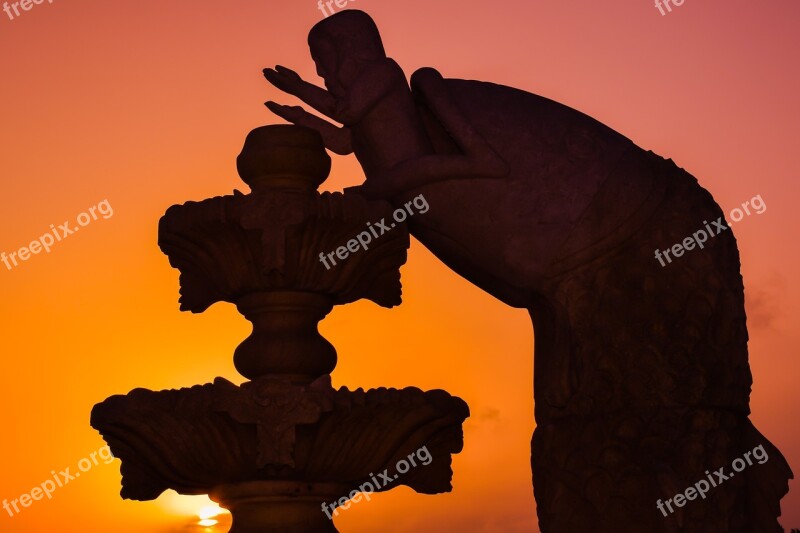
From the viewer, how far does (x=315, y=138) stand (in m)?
6.65

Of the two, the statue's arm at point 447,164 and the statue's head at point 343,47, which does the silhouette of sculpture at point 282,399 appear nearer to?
the statue's arm at point 447,164

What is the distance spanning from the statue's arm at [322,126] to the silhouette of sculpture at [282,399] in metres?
0.29

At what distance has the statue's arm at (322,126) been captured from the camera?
6.95 m

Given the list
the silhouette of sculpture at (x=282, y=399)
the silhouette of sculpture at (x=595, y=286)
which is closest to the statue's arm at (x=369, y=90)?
the silhouette of sculpture at (x=595, y=286)

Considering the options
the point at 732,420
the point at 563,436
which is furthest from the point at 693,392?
the point at 563,436

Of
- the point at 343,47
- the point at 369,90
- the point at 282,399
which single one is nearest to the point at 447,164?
the point at 369,90

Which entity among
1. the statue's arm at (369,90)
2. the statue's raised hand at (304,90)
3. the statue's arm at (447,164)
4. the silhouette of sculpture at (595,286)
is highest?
the statue's raised hand at (304,90)

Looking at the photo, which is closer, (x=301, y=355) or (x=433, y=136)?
(x=301, y=355)

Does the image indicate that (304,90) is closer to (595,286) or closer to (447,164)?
(447,164)

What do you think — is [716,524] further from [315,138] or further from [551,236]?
[315,138]

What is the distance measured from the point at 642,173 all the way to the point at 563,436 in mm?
1400

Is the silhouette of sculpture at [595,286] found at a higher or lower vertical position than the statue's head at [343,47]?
lower

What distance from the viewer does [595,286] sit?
20.6 feet

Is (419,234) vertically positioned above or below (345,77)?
below
